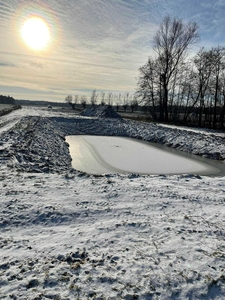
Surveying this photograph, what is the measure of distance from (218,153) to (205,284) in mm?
9903

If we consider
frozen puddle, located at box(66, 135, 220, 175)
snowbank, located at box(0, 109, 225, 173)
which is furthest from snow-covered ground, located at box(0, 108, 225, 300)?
frozen puddle, located at box(66, 135, 220, 175)

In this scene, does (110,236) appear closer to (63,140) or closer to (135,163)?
(135,163)

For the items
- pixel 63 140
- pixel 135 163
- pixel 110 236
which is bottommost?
pixel 110 236

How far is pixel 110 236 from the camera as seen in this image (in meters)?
3.72

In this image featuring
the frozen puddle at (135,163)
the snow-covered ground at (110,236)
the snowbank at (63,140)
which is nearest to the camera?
the snow-covered ground at (110,236)

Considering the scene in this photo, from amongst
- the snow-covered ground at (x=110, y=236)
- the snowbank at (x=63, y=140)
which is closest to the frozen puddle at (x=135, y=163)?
the snowbank at (x=63, y=140)

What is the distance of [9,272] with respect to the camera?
9.31ft

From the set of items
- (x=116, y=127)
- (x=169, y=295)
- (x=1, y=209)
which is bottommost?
(x=169, y=295)

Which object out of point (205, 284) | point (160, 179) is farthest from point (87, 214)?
point (160, 179)

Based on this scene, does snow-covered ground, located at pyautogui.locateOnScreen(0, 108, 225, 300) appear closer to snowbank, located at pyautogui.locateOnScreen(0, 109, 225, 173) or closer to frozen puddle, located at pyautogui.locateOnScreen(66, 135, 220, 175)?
snowbank, located at pyautogui.locateOnScreen(0, 109, 225, 173)

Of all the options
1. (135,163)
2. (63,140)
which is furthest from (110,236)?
(63,140)

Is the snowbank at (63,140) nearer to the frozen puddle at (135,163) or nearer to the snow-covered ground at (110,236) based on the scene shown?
the frozen puddle at (135,163)

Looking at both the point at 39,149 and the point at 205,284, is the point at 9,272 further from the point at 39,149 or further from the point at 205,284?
the point at 39,149

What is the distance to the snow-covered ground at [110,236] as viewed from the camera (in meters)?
2.72
